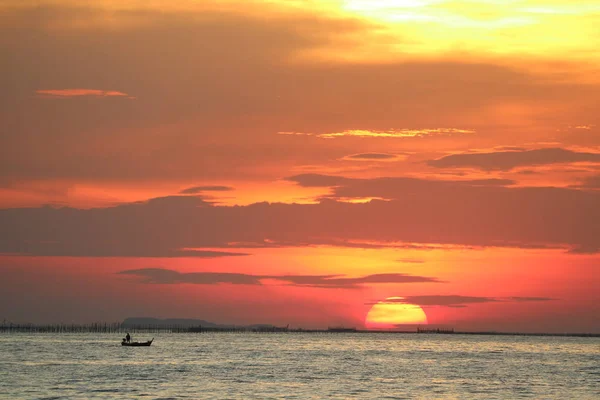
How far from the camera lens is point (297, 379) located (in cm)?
9694

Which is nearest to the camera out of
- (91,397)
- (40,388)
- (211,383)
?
(91,397)

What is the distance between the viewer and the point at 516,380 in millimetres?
103500

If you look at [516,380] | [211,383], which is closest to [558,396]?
[516,380]

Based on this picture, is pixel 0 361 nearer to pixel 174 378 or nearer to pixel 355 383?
pixel 174 378

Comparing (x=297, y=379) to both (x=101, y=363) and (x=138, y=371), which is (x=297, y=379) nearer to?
(x=138, y=371)

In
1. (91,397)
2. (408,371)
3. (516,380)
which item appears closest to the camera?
(91,397)

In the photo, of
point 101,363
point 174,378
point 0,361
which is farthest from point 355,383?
point 0,361

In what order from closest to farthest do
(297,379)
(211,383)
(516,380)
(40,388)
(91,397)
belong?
1. (91,397)
2. (40,388)
3. (211,383)
4. (297,379)
5. (516,380)

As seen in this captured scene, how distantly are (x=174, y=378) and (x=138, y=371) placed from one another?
40.0 ft

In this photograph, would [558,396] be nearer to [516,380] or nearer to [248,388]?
[516,380]

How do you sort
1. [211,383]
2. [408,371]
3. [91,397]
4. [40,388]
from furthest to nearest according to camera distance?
[408,371] → [211,383] → [40,388] → [91,397]

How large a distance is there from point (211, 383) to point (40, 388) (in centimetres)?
1715

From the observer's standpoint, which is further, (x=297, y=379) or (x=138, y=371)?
(x=138, y=371)

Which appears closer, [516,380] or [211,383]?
[211,383]
